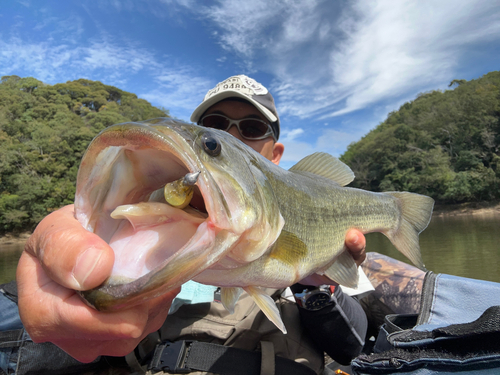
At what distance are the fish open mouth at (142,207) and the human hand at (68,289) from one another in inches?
2.8

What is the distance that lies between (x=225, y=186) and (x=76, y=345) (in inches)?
28.1

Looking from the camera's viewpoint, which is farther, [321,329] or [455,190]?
[455,190]

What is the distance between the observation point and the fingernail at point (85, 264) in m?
0.75

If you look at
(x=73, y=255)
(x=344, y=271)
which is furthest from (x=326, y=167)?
(x=73, y=255)

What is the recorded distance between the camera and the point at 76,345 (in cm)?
96

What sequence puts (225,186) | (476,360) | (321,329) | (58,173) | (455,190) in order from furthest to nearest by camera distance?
(58,173) → (455,190) → (321,329) → (476,360) → (225,186)

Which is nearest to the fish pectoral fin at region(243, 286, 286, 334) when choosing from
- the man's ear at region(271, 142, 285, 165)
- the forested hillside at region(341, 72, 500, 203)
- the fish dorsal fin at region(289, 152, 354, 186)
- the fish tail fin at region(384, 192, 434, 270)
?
the fish dorsal fin at region(289, 152, 354, 186)

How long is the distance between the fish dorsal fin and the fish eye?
1254 millimetres

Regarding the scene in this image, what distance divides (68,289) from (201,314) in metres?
1.56

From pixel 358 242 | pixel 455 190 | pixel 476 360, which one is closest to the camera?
pixel 476 360

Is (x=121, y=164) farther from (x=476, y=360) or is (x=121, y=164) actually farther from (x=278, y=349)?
(x=278, y=349)

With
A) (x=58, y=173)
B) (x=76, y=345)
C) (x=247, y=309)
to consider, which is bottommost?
(x=247, y=309)

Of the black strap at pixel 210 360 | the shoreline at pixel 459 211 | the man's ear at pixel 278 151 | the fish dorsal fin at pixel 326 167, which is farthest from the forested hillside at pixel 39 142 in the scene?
the fish dorsal fin at pixel 326 167

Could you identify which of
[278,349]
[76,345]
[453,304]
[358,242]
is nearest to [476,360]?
[453,304]
